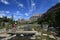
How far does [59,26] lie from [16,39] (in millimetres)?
10885

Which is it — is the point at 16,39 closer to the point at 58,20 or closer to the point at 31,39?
the point at 31,39

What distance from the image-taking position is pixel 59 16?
1762 centimetres

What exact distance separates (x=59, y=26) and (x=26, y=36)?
396 inches

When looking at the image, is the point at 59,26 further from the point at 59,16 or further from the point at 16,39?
the point at 16,39

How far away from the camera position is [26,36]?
9.55 metres

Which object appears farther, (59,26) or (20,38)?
(59,26)

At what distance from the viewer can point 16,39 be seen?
353 inches

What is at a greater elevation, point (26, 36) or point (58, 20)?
point (58, 20)

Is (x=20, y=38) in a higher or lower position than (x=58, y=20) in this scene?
lower

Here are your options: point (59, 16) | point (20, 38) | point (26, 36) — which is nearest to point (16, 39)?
point (20, 38)

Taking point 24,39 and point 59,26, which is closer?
point 24,39

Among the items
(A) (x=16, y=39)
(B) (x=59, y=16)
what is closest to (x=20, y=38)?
(A) (x=16, y=39)

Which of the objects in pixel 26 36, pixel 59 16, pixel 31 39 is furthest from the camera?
pixel 59 16

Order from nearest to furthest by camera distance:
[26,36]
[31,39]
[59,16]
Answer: [31,39]
[26,36]
[59,16]
